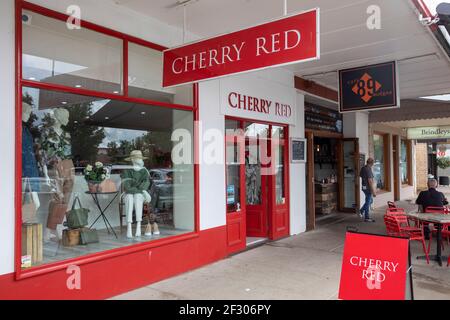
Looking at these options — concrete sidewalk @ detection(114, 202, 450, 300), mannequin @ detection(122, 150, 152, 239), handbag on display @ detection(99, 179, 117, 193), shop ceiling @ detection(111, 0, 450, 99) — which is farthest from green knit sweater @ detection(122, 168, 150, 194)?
shop ceiling @ detection(111, 0, 450, 99)

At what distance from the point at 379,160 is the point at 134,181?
34.9ft

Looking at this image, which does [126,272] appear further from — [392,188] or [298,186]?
[392,188]

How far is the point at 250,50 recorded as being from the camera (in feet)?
11.1

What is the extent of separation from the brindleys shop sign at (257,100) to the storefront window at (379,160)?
6.57 meters

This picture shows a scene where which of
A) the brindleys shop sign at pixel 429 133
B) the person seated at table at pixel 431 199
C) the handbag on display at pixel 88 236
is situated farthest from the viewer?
the brindleys shop sign at pixel 429 133

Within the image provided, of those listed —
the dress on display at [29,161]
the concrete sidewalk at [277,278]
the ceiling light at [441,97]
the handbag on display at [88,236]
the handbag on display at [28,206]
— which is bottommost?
the concrete sidewalk at [277,278]

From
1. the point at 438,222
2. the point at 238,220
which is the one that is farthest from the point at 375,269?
the point at 238,220

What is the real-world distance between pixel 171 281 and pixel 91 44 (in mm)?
3065

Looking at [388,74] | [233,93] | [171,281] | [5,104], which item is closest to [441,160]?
[388,74]

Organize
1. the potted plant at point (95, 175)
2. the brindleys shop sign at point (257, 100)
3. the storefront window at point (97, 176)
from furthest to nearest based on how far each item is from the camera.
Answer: the brindleys shop sign at point (257, 100) < the potted plant at point (95, 175) < the storefront window at point (97, 176)

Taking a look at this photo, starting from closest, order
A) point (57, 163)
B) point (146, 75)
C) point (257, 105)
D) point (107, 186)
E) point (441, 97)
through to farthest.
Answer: point (57, 163), point (146, 75), point (107, 186), point (257, 105), point (441, 97)

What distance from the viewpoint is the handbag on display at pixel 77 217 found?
14.7 feet

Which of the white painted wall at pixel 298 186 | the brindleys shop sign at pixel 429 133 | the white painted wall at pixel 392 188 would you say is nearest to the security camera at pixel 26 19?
the white painted wall at pixel 298 186

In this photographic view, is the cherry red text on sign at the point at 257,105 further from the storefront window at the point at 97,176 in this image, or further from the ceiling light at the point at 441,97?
the ceiling light at the point at 441,97
